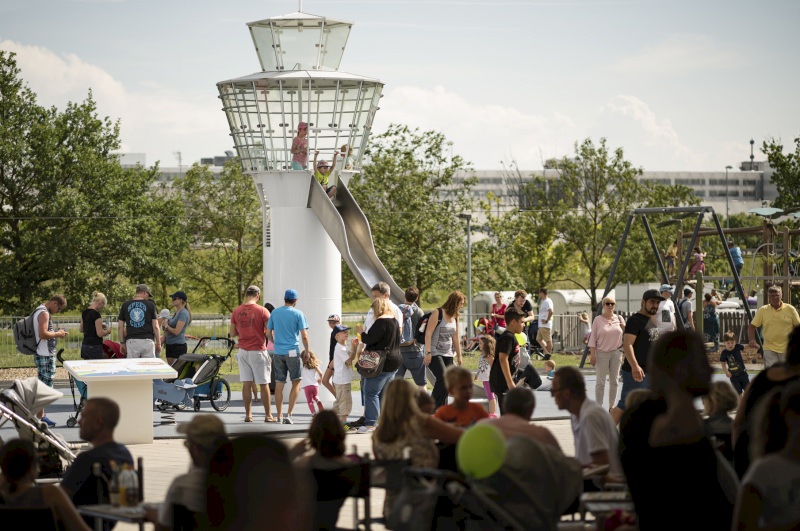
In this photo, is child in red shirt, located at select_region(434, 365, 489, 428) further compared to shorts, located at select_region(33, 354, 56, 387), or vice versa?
shorts, located at select_region(33, 354, 56, 387)

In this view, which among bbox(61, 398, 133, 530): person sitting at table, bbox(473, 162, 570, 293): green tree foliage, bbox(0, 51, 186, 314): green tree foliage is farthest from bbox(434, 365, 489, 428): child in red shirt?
bbox(473, 162, 570, 293): green tree foliage

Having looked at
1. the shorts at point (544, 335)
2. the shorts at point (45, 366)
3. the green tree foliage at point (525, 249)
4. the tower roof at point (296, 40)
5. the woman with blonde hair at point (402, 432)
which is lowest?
the shorts at point (544, 335)

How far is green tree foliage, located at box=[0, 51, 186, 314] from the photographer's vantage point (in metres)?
42.2

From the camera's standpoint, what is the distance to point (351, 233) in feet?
73.0

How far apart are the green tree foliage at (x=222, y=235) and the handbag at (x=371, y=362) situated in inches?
1410

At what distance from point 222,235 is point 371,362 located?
38746 millimetres

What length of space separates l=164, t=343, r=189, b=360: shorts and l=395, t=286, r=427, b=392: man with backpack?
3.68m

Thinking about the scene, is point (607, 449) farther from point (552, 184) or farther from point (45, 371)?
point (552, 184)

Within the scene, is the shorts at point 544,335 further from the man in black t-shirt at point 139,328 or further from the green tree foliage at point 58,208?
the green tree foliage at point 58,208

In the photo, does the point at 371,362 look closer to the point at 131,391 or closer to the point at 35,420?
the point at 131,391

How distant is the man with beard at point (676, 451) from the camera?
5543mm

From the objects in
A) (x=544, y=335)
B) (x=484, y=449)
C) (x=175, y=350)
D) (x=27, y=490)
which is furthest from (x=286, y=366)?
(x=544, y=335)

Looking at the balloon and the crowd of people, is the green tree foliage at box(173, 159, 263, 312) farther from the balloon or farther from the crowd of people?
the balloon

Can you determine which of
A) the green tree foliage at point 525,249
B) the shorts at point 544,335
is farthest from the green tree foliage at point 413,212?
the shorts at point 544,335
